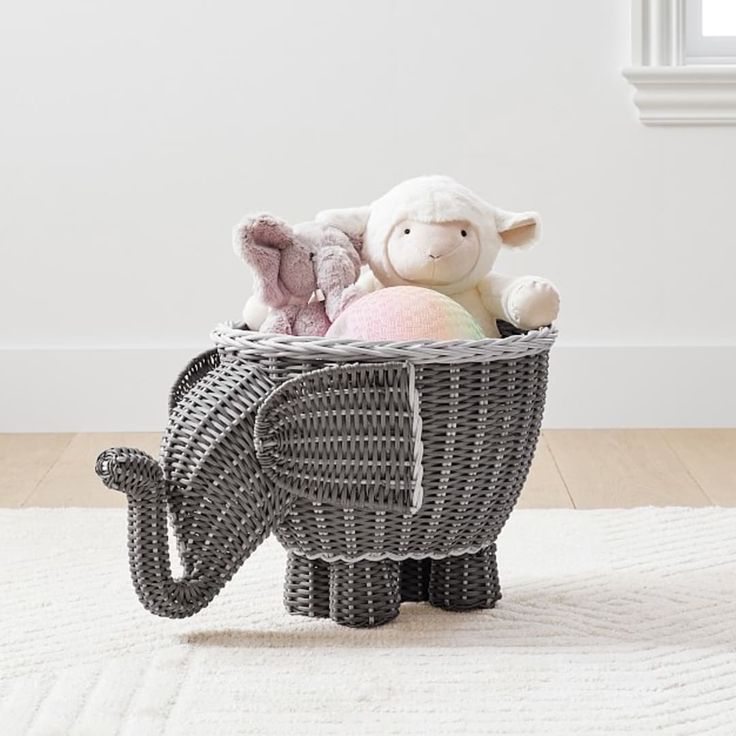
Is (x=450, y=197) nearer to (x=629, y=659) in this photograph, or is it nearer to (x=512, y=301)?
(x=512, y=301)

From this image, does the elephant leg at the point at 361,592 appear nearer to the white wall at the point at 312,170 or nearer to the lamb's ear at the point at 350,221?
the lamb's ear at the point at 350,221

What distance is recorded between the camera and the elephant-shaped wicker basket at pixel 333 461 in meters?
1.08

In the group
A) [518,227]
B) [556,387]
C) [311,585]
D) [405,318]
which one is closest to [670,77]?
[556,387]

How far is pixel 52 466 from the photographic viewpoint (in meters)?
1.92

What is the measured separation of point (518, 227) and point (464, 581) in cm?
36

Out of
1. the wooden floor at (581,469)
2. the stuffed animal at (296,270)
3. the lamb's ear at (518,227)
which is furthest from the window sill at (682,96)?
the stuffed animal at (296,270)

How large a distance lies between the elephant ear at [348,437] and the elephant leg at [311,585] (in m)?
0.12

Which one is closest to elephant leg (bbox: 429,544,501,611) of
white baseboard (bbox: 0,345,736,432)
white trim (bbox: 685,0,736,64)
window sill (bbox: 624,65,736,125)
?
white baseboard (bbox: 0,345,736,432)

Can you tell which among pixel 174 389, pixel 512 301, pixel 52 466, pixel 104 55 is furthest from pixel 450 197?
pixel 104 55

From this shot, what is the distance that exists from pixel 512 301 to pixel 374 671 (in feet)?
1.25

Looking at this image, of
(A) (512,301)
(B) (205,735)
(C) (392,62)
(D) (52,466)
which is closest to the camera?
(B) (205,735)

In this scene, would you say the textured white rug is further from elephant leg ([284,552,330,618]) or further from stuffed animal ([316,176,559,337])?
stuffed animal ([316,176,559,337])

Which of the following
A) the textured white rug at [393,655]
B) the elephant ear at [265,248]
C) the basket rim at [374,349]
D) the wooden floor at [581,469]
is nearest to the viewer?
the textured white rug at [393,655]

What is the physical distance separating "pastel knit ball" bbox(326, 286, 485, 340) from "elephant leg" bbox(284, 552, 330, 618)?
0.22m
